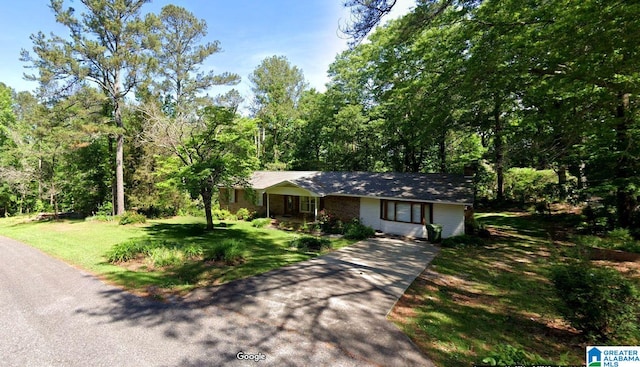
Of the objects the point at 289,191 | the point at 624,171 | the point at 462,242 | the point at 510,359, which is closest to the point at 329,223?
the point at 289,191

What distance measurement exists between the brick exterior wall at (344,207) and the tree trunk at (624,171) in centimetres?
1253

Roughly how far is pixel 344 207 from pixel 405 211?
4156 mm

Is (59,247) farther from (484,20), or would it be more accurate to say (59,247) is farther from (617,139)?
(617,139)

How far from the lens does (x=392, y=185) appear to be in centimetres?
1834

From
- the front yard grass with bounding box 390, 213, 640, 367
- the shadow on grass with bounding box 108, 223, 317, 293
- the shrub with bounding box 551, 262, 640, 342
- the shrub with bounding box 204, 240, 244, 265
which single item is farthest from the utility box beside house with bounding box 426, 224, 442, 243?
the shrub with bounding box 204, 240, 244, 265

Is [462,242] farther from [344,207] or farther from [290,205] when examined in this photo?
[290,205]

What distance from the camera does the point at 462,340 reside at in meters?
5.44

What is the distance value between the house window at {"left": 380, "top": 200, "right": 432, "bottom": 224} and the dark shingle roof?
575 millimetres

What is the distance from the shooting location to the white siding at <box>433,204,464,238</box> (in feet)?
49.6

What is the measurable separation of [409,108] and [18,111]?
5646 centimetres

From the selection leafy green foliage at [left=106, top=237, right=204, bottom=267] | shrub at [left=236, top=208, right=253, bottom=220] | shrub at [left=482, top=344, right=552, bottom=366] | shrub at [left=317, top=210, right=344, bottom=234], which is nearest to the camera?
shrub at [left=482, top=344, right=552, bottom=366]

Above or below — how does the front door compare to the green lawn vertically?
above

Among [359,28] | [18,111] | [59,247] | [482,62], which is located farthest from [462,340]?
[18,111]

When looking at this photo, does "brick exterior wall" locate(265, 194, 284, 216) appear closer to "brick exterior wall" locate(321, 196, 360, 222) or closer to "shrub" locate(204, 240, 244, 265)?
"brick exterior wall" locate(321, 196, 360, 222)
